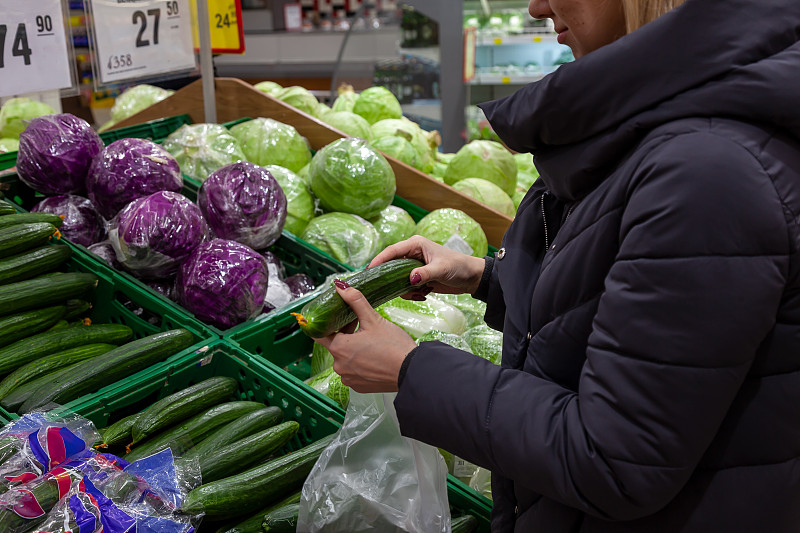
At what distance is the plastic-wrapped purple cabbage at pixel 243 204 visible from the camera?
2.55m

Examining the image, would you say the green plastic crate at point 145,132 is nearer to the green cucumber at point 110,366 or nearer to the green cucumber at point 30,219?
the green cucumber at point 30,219

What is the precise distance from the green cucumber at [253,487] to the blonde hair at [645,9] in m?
1.22

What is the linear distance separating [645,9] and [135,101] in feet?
12.0

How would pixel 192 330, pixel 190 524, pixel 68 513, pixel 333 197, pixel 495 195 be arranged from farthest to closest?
pixel 495 195, pixel 333 197, pixel 192 330, pixel 190 524, pixel 68 513

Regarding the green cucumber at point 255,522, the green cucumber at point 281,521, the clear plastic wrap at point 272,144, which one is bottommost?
the green cucumber at point 255,522

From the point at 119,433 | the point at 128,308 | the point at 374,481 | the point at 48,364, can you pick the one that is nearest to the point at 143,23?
the point at 128,308

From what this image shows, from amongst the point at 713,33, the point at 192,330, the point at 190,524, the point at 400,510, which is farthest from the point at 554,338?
the point at 192,330

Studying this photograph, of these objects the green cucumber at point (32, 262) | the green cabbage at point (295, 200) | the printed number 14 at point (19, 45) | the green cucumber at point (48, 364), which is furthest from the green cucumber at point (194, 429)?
the printed number 14 at point (19, 45)

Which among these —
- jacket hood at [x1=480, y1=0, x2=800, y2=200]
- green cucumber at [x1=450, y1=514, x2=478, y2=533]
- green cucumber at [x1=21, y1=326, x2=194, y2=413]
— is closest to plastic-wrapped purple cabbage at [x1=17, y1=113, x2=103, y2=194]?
green cucumber at [x1=21, y1=326, x2=194, y2=413]

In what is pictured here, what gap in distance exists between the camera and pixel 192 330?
219 cm

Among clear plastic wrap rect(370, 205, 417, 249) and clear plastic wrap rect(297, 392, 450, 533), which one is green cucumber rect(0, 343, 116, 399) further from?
clear plastic wrap rect(370, 205, 417, 249)

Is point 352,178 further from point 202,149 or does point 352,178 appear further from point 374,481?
point 374,481

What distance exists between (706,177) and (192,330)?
173 centimetres

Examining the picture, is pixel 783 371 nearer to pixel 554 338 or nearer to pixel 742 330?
pixel 742 330
